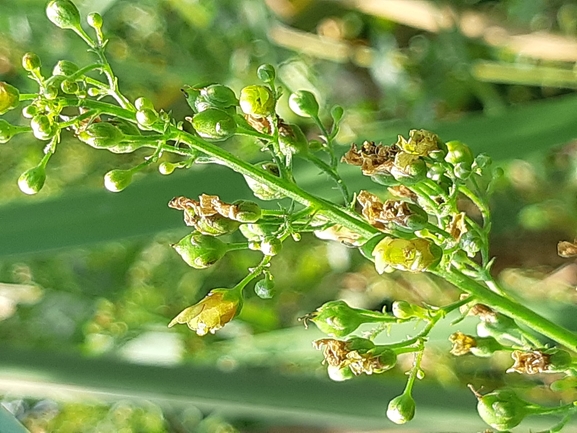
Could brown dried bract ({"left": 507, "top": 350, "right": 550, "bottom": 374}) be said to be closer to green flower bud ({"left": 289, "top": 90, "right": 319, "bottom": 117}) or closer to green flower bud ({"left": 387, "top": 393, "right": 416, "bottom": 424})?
green flower bud ({"left": 387, "top": 393, "right": 416, "bottom": 424})

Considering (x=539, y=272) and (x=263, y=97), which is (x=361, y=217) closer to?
(x=263, y=97)

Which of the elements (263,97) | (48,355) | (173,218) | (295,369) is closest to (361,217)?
(263,97)

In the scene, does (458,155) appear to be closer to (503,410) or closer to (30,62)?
(503,410)

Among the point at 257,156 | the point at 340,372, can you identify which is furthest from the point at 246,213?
the point at 257,156

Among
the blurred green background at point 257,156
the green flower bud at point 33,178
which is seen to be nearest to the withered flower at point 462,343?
the green flower bud at point 33,178

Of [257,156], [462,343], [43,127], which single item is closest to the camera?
[43,127]

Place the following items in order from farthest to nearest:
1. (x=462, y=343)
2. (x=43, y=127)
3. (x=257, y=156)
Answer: (x=257, y=156) < (x=462, y=343) < (x=43, y=127)
